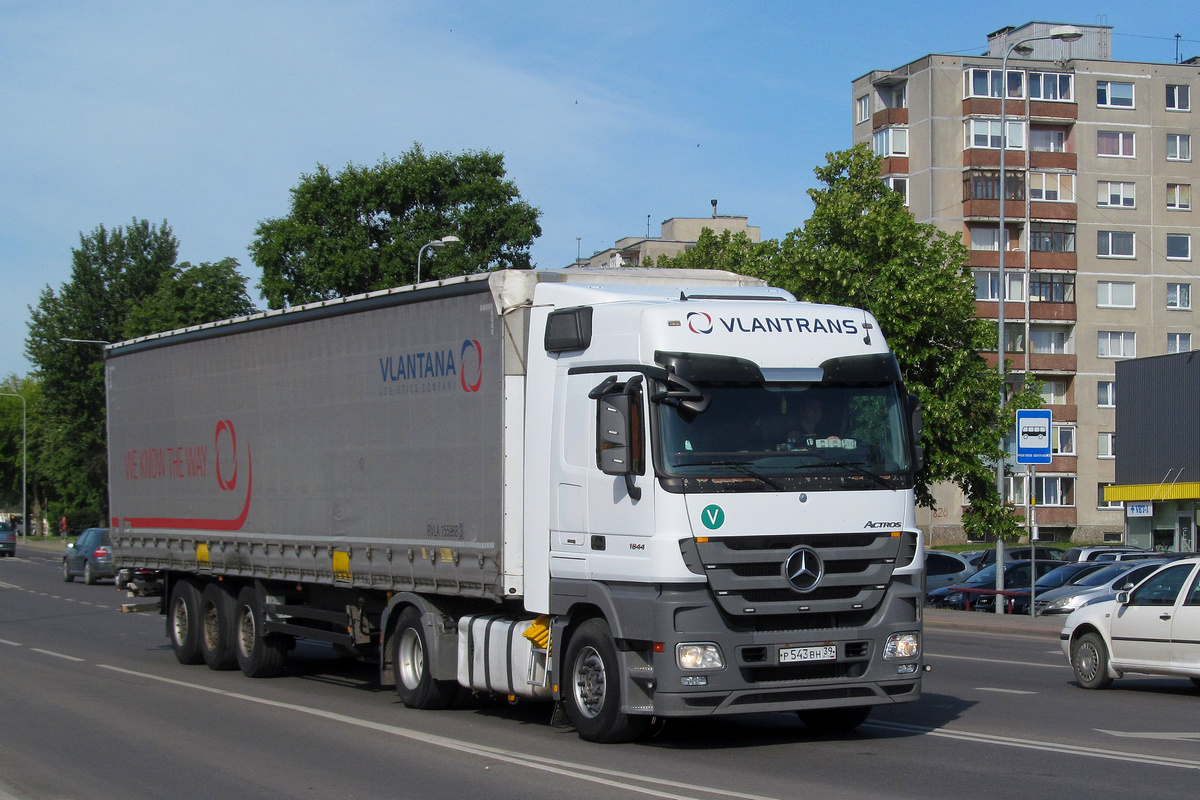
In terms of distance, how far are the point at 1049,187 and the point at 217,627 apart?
5966 cm

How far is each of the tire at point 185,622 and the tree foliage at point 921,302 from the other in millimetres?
18385

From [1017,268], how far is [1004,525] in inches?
1479

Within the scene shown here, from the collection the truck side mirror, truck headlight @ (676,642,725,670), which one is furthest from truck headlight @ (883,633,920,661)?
the truck side mirror

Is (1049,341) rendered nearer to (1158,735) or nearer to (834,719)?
(1158,735)

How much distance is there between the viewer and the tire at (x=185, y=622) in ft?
56.1

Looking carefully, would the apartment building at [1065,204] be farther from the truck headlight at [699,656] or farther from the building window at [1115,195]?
the truck headlight at [699,656]

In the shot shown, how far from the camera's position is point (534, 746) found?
10211mm

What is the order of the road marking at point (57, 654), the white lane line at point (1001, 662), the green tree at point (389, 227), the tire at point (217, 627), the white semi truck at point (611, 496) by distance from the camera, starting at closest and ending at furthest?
1. the white semi truck at point (611, 496)
2. the tire at point (217, 627)
3. the white lane line at point (1001, 662)
4. the road marking at point (57, 654)
5. the green tree at point (389, 227)

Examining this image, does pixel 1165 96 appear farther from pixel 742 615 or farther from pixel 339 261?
pixel 742 615

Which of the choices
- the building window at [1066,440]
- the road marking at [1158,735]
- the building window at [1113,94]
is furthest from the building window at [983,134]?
the road marking at [1158,735]

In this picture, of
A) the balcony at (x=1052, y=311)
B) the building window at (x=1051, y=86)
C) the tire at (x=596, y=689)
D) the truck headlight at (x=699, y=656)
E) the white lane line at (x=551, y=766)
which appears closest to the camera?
the white lane line at (x=551, y=766)

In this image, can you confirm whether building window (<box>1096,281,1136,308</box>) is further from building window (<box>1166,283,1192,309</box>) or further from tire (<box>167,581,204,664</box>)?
tire (<box>167,581,204,664</box>)

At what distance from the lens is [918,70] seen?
220 ft

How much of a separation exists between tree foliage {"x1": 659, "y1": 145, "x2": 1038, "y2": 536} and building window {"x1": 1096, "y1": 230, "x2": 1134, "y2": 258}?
39.2 meters
